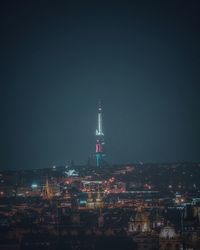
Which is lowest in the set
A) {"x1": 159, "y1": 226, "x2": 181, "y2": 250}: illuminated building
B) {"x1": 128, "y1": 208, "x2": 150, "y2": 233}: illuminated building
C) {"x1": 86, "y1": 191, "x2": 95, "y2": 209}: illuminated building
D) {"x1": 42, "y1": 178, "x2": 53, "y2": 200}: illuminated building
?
{"x1": 159, "y1": 226, "x2": 181, "y2": 250}: illuminated building

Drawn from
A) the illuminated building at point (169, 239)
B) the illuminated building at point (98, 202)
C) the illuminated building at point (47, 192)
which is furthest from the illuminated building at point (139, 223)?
the illuminated building at point (47, 192)

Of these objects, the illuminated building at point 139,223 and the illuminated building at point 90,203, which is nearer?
the illuminated building at point 139,223

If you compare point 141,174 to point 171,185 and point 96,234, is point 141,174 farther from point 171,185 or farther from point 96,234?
point 96,234

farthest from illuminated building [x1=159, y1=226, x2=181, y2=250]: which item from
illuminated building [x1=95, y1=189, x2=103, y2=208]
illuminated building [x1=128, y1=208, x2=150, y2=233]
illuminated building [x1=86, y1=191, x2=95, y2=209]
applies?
illuminated building [x1=95, y1=189, x2=103, y2=208]

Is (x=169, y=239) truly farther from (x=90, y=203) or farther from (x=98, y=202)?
(x=98, y=202)

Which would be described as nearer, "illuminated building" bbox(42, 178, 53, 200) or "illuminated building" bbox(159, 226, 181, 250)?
"illuminated building" bbox(159, 226, 181, 250)

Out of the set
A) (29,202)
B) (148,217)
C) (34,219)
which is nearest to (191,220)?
(148,217)

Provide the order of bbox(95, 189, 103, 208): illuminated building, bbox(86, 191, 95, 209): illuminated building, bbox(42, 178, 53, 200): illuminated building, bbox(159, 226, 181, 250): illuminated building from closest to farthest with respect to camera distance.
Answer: bbox(159, 226, 181, 250): illuminated building < bbox(86, 191, 95, 209): illuminated building < bbox(95, 189, 103, 208): illuminated building < bbox(42, 178, 53, 200): illuminated building

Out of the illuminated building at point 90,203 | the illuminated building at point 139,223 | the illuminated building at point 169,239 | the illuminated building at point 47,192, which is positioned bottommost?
the illuminated building at point 169,239

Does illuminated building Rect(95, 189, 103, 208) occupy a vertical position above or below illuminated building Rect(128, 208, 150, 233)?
above

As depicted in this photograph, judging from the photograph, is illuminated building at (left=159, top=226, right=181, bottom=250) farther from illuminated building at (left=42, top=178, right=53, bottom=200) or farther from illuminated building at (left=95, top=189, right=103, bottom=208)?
illuminated building at (left=42, top=178, right=53, bottom=200)

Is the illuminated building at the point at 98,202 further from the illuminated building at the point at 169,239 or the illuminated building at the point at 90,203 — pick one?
the illuminated building at the point at 169,239
